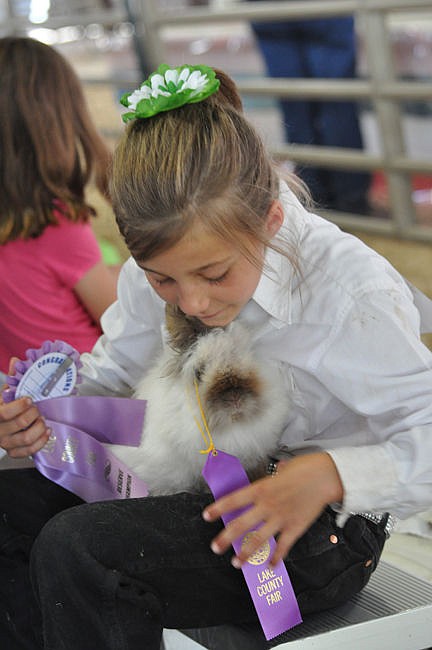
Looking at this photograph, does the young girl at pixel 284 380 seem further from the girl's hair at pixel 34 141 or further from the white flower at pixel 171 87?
the girl's hair at pixel 34 141

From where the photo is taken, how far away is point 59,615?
98cm

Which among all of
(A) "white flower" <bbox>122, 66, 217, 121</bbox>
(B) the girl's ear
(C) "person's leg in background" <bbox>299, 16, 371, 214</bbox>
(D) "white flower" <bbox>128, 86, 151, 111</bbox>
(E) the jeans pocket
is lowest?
(C) "person's leg in background" <bbox>299, 16, 371, 214</bbox>

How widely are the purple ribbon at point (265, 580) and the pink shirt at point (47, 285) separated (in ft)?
2.35

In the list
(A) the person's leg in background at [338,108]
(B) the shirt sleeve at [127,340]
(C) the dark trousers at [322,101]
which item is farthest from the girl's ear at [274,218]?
(A) the person's leg in background at [338,108]

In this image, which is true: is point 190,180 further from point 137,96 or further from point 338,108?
point 338,108

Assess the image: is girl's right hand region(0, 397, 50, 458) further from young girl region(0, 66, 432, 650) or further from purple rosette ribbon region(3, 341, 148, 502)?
young girl region(0, 66, 432, 650)

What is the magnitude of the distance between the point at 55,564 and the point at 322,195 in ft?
7.62

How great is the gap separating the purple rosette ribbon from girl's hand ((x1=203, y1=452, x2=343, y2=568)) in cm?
26

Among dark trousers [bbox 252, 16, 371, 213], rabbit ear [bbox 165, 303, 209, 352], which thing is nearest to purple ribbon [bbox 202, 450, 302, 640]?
rabbit ear [bbox 165, 303, 209, 352]

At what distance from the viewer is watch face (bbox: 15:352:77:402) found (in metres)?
1.24

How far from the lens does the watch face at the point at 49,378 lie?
124 cm

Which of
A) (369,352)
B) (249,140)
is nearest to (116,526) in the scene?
(369,352)

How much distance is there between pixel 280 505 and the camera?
919 millimetres

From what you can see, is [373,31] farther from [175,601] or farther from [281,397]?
[175,601]
